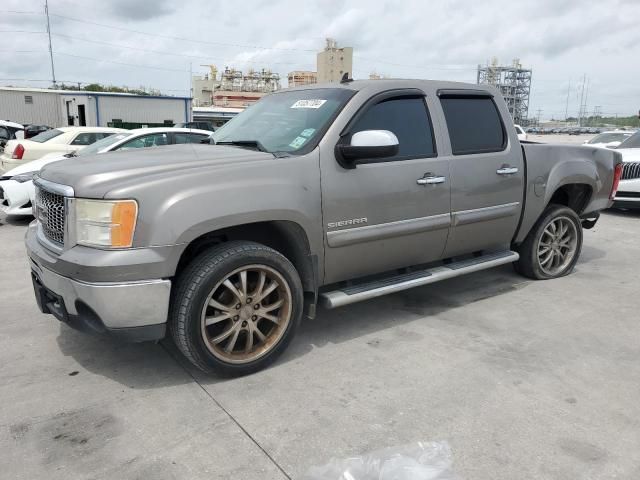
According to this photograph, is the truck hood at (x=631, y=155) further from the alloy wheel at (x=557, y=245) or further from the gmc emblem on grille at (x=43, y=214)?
the gmc emblem on grille at (x=43, y=214)

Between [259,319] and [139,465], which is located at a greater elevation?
[259,319]

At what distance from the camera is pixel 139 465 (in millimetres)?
2453

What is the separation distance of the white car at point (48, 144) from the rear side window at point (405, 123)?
28.1 feet

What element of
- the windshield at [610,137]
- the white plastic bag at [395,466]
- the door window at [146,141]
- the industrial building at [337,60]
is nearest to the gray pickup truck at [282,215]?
the white plastic bag at [395,466]

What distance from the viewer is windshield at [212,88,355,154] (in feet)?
11.9

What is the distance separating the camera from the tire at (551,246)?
5.13 m

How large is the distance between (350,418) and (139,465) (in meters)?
1.09

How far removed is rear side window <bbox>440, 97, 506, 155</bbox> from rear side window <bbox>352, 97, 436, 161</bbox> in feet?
0.85

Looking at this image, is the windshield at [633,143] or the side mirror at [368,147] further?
the windshield at [633,143]

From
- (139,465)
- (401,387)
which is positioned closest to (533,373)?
(401,387)

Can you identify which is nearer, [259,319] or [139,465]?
[139,465]

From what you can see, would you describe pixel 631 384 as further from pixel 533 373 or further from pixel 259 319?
pixel 259 319

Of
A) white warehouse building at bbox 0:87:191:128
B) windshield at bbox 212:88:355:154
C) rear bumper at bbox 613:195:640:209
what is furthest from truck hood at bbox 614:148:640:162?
white warehouse building at bbox 0:87:191:128

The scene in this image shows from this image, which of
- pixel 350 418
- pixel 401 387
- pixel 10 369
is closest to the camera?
A: pixel 350 418
